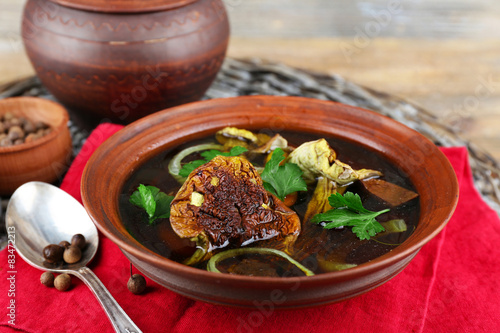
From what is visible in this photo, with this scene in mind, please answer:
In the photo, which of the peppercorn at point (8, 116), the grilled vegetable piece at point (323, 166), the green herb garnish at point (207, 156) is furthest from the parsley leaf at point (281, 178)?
the peppercorn at point (8, 116)

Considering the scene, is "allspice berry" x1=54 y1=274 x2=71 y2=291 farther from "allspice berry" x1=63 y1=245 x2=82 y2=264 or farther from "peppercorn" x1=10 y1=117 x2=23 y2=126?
"peppercorn" x1=10 y1=117 x2=23 y2=126

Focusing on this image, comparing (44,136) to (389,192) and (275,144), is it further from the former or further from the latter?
(389,192)

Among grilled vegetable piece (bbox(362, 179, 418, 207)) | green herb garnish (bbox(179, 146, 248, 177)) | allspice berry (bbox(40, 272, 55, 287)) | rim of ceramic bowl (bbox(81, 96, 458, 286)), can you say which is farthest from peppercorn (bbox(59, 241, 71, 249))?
grilled vegetable piece (bbox(362, 179, 418, 207))

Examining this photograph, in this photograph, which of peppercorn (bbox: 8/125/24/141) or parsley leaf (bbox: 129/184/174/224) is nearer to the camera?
parsley leaf (bbox: 129/184/174/224)

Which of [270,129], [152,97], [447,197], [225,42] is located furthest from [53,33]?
[447,197]

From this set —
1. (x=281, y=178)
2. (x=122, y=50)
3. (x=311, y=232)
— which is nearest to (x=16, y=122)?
Result: (x=122, y=50)

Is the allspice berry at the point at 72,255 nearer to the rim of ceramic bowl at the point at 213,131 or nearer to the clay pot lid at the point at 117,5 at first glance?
the rim of ceramic bowl at the point at 213,131

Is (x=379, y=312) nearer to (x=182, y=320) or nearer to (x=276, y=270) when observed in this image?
(x=276, y=270)
